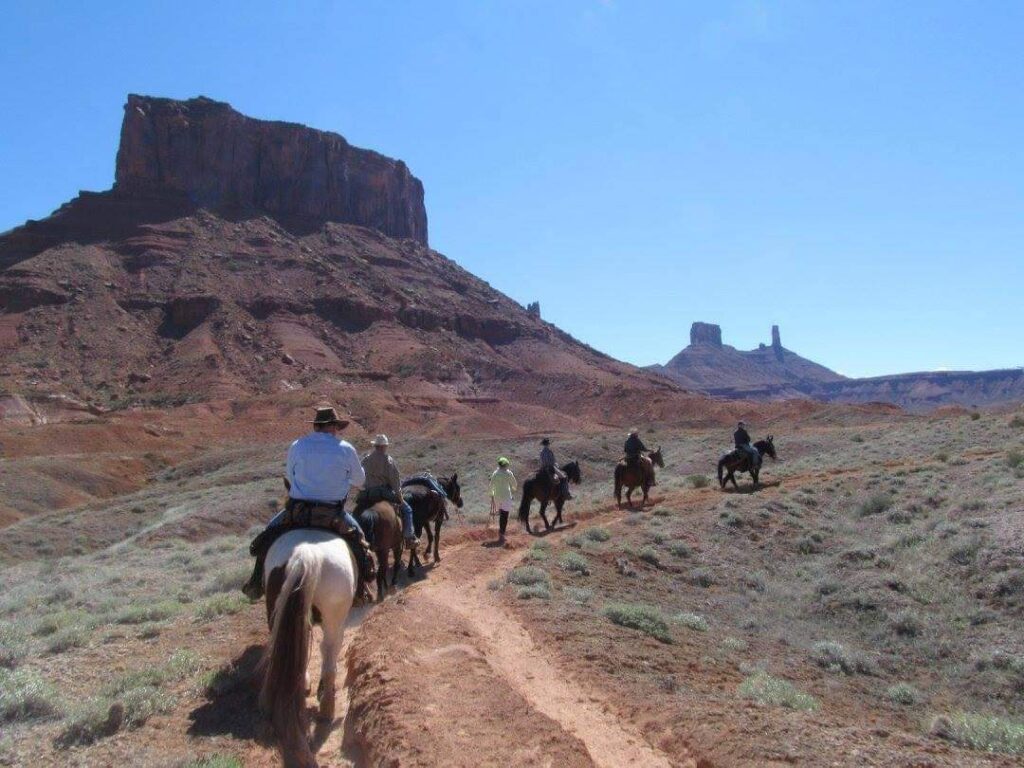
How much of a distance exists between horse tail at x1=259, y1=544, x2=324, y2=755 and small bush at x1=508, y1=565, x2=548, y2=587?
22.0 ft

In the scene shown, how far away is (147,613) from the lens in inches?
405

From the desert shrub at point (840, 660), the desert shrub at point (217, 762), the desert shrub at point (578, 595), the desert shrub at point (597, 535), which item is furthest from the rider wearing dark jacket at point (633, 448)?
the desert shrub at point (217, 762)

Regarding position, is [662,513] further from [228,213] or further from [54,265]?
[228,213]

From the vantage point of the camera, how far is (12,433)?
55281 millimetres

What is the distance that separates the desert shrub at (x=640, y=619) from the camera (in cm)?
986

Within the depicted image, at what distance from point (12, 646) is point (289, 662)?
5005 mm

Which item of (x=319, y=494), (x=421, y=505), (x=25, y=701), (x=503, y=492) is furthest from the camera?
(x=503, y=492)

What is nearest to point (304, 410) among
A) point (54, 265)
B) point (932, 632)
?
point (54, 265)

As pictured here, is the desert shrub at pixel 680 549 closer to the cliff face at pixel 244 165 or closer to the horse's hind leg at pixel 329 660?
the horse's hind leg at pixel 329 660

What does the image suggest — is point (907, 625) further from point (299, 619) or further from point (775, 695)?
point (299, 619)

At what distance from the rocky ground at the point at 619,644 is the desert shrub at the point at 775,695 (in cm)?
4

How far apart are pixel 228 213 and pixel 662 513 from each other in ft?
335

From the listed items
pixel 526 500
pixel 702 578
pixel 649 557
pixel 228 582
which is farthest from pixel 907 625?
pixel 228 582

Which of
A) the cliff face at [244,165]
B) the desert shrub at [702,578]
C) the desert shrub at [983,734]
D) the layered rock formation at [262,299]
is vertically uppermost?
the cliff face at [244,165]
